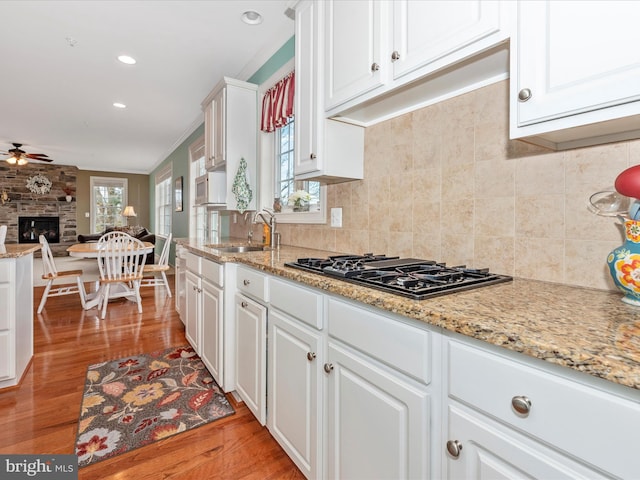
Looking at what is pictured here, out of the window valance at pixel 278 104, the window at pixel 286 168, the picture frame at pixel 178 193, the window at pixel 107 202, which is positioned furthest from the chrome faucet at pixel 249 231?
the window at pixel 107 202

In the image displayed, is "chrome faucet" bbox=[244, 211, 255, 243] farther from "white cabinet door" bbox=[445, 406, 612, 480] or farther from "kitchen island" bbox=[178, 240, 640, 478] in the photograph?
"white cabinet door" bbox=[445, 406, 612, 480]

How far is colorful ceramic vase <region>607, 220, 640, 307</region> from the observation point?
2.78 feet

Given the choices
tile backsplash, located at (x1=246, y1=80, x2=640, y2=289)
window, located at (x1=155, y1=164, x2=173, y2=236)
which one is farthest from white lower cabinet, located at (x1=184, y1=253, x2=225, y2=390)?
window, located at (x1=155, y1=164, x2=173, y2=236)

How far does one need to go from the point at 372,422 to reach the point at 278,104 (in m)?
2.53

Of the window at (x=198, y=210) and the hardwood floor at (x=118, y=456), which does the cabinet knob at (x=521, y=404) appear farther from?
the window at (x=198, y=210)

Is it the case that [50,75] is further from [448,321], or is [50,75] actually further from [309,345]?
[448,321]

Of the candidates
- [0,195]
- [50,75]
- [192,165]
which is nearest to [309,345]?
[50,75]

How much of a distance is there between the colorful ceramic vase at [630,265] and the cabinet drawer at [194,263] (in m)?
2.24

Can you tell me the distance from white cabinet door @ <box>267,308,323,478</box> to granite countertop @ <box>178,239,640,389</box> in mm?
312

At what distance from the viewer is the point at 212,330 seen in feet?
7.15

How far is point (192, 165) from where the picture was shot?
5750 millimetres

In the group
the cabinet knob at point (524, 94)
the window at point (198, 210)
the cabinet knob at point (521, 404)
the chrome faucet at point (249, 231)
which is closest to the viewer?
the cabinet knob at point (521, 404)

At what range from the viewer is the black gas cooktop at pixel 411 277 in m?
0.98

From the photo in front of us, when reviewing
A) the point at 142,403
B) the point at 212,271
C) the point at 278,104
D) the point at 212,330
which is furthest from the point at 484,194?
the point at 142,403
